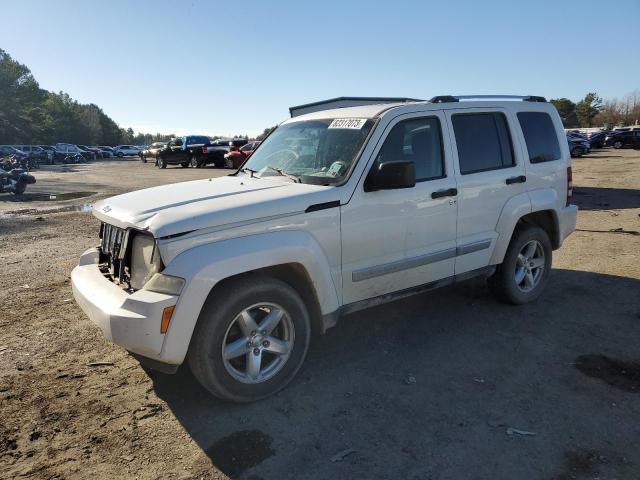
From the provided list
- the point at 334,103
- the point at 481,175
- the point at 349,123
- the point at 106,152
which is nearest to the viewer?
the point at 349,123

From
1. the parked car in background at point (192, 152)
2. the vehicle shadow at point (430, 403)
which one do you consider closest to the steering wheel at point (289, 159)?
the vehicle shadow at point (430, 403)

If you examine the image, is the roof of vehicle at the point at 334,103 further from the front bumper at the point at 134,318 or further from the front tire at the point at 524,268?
the front bumper at the point at 134,318

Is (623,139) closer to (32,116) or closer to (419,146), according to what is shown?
(419,146)

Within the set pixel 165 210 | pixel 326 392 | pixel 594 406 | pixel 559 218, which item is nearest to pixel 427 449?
pixel 326 392

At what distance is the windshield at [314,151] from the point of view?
3.71 meters

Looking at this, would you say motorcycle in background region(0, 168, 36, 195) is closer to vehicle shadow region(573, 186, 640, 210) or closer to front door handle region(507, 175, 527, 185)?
front door handle region(507, 175, 527, 185)

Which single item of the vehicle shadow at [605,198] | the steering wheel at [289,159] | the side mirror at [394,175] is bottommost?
the vehicle shadow at [605,198]

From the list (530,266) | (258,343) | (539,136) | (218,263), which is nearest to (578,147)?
(539,136)

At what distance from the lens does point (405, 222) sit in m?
3.85

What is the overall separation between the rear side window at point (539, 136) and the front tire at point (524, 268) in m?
0.75

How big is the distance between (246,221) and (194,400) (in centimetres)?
133

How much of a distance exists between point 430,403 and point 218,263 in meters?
1.72

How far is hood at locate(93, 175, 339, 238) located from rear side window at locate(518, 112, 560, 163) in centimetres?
255

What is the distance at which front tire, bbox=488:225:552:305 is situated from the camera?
15.9 feet
